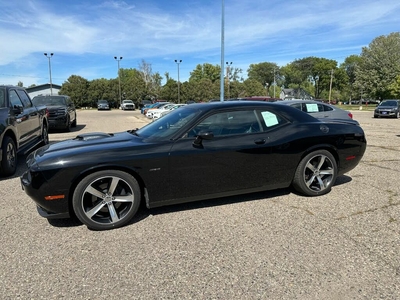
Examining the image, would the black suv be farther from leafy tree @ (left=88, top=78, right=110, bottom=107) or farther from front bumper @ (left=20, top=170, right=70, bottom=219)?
leafy tree @ (left=88, top=78, right=110, bottom=107)

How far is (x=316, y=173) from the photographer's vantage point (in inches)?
170

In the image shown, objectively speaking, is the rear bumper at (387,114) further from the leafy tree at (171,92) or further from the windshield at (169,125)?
the leafy tree at (171,92)

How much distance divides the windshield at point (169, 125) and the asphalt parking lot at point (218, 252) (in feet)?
3.32

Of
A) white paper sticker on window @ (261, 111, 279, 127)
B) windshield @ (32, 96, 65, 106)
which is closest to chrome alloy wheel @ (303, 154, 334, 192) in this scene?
white paper sticker on window @ (261, 111, 279, 127)

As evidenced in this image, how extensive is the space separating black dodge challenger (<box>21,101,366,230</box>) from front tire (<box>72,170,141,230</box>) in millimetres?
11

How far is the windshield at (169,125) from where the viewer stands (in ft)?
12.4

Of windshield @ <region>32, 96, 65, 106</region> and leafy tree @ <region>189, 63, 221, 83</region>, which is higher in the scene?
leafy tree @ <region>189, 63, 221, 83</region>

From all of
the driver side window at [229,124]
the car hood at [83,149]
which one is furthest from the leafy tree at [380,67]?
the car hood at [83,149]

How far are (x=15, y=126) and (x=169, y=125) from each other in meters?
3.89

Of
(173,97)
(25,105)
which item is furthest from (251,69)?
(25,105)

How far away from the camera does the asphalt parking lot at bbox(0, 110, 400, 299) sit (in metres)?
2.34

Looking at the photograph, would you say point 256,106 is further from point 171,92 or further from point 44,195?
point 171,92

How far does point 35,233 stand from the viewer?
331 cm

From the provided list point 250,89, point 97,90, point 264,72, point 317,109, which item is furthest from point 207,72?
point 317,109
